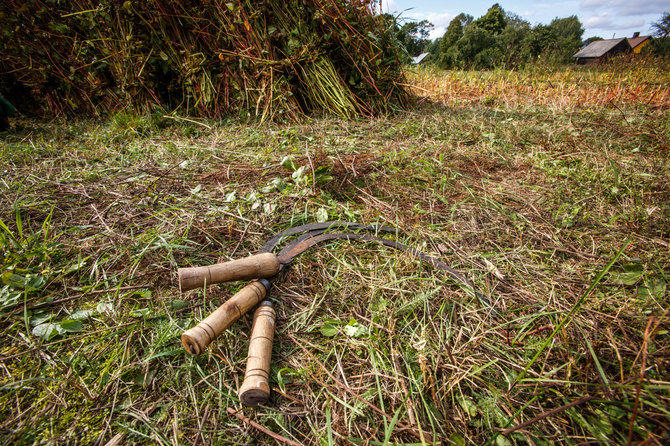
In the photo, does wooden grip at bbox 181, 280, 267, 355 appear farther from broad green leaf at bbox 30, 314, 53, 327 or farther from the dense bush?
the dense bush

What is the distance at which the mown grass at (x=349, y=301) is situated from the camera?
811 mm

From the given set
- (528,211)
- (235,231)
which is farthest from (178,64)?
(528,211)

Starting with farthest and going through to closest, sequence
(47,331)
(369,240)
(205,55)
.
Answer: (205,55) → (369,240) → (47,331)

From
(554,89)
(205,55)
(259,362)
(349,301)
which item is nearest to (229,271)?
(259,362)

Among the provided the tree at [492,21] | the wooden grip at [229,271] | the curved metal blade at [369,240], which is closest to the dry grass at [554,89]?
the curved metal blade at [369,240]

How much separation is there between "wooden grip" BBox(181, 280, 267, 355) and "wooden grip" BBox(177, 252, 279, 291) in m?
0.05

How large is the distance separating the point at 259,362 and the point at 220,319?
0.59 feet

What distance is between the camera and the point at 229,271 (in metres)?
1.05

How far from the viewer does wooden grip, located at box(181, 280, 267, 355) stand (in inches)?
32.4

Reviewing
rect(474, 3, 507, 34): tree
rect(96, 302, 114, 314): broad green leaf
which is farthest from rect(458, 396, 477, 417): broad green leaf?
rect(474, 3, 507, 34): tree

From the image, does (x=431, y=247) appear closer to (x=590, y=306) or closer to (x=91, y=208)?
(x=590, y=306)

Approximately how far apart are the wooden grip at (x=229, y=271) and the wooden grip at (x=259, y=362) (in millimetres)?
145

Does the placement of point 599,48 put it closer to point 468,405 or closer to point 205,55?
point 205,55

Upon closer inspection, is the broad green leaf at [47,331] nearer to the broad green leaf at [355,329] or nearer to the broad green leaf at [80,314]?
the broad green leaf at [80,314]
